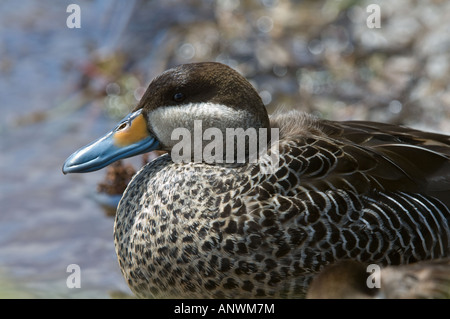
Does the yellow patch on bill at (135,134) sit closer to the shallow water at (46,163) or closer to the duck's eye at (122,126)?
the duck's eye at (122,126)

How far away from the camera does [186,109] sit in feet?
10.9

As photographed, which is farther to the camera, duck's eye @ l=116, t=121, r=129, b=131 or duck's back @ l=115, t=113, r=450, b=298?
duck's eye @ l=116, t=121, r=129, b=131

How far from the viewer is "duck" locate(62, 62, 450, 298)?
309cm

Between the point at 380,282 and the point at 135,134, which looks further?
the point at 135,134

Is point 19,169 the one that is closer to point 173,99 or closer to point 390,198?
point 173,99

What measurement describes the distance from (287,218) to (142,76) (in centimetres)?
358

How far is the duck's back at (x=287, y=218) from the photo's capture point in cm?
308

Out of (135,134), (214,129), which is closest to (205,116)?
(214,129)

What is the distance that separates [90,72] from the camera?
Answer: 6.57 m

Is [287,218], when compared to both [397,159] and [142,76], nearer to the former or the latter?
[397,159]

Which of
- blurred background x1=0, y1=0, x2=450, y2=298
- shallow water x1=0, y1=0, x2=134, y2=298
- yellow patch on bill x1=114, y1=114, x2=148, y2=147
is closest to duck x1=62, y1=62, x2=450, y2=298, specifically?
yellow patch on bill x1=114, y1=114, x2=148, y2=147

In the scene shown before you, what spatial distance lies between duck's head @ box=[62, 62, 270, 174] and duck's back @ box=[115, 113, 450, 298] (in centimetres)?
20

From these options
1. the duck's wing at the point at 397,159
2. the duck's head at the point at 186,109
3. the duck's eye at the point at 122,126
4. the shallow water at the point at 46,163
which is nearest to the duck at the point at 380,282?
the duck's wing at the point at 397,159

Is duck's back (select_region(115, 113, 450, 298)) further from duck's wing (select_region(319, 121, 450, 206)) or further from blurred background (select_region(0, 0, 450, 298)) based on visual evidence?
blurred background (select_region(0, 0, 450, 298))
